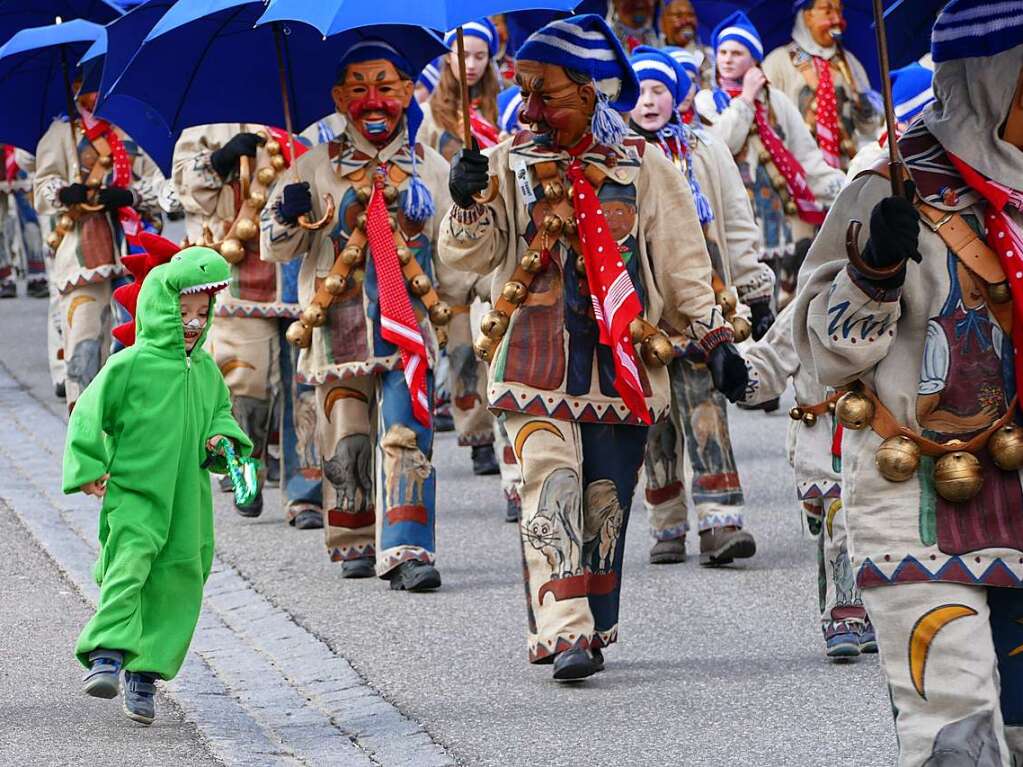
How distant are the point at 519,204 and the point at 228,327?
3715 mm

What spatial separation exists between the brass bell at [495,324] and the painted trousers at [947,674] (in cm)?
254

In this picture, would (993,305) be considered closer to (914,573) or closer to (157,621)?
(914,573)

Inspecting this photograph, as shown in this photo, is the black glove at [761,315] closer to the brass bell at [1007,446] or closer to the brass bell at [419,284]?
the brass bell at [419,284]

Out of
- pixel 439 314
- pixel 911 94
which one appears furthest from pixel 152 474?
pixel 911 94

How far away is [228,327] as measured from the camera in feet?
34.4

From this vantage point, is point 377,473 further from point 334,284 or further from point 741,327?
point 741,327

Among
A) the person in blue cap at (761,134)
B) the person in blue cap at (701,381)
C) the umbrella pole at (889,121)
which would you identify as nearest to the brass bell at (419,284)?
the person in blue cap at (701,381)

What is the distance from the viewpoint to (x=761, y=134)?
11719 mm

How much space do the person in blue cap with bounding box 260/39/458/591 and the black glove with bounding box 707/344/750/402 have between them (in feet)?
6.13

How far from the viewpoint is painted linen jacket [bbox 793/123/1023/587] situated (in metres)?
4.55

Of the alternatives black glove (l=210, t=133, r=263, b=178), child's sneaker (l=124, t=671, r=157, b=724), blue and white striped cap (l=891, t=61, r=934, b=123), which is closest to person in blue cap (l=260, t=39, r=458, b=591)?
black glove (l=210, t=133, r=263, b=178)

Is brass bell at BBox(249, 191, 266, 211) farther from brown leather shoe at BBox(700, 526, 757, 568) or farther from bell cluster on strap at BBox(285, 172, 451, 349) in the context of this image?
brown leather shoe at BBox(700, 526, 757, 568)

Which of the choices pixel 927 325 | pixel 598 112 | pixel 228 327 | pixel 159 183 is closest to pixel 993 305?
pixel 927 325

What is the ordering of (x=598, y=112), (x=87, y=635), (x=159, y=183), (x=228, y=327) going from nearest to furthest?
(x=87, y=635)
(x=598, y=112)
(x=228, y=327)
(x=159, y=183)
